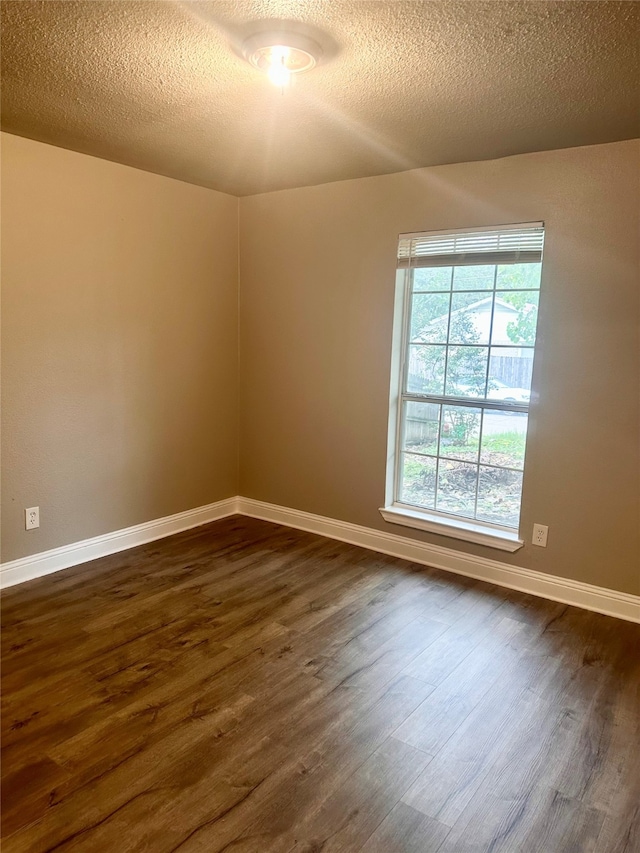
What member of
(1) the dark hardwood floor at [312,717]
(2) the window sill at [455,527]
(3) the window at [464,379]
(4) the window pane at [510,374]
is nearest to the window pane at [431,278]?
(3) the window at [464,379]

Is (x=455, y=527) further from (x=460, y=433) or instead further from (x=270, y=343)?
(x=270, y=343)

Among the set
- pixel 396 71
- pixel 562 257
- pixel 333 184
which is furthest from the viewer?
pixel 333 184

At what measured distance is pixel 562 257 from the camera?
9.49ft

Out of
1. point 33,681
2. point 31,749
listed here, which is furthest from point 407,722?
point 33,681

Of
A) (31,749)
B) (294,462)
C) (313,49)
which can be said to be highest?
(313,49)

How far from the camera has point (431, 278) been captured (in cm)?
340

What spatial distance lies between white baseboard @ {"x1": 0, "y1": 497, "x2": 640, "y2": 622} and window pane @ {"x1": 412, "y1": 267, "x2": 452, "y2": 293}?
1553 millimetres

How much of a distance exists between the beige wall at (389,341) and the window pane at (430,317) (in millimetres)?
167

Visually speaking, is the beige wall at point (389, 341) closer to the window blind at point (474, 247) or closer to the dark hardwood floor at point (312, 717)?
the window blind at point (474, 247)

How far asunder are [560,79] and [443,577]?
2.48 meters

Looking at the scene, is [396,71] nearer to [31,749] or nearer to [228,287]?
[228,287]

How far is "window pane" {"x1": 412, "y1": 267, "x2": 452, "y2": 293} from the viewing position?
10.9ft

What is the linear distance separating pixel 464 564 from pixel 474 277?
1.66 m

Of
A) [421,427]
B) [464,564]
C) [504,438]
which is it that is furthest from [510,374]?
[464,564]
